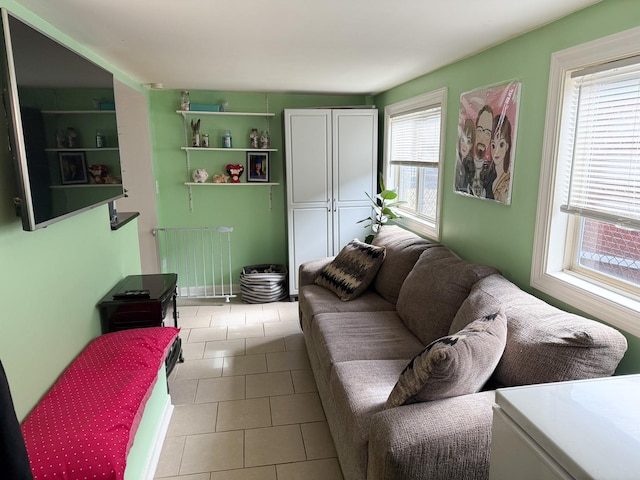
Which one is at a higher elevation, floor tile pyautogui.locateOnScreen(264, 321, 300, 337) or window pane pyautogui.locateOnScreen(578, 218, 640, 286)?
window pane pyautogui.locateOnScreen(578, 218, 640, 286)

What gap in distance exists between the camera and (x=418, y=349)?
97.0 inches

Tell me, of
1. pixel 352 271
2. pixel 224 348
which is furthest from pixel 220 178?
pixel 352 271

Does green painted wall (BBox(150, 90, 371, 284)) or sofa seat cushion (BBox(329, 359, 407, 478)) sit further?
green painted wall (BBox(150, 90, 371, 284))

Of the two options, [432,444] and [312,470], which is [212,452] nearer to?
[312,470]

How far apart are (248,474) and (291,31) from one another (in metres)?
2.28

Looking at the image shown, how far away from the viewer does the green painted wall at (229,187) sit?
181 inches

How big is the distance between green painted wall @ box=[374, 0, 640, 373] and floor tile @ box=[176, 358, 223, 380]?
1.98m

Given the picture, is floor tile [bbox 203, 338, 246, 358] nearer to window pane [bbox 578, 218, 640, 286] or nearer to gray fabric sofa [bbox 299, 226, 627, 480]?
gray fabric sofa [bbox 299, 226, 627, 480]

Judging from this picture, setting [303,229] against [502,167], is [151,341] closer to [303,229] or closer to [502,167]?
[502,167]

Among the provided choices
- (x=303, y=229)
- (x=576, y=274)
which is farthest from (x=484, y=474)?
(x=303, y=229)

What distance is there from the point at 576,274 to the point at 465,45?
4.80ft

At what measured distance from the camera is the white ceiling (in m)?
1.89

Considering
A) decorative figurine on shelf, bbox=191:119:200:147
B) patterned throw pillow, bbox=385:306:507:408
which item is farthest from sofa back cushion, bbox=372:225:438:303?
decorative figurine on shelf, bbox=191:119:200:147

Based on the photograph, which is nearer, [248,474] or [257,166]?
[248,474]
